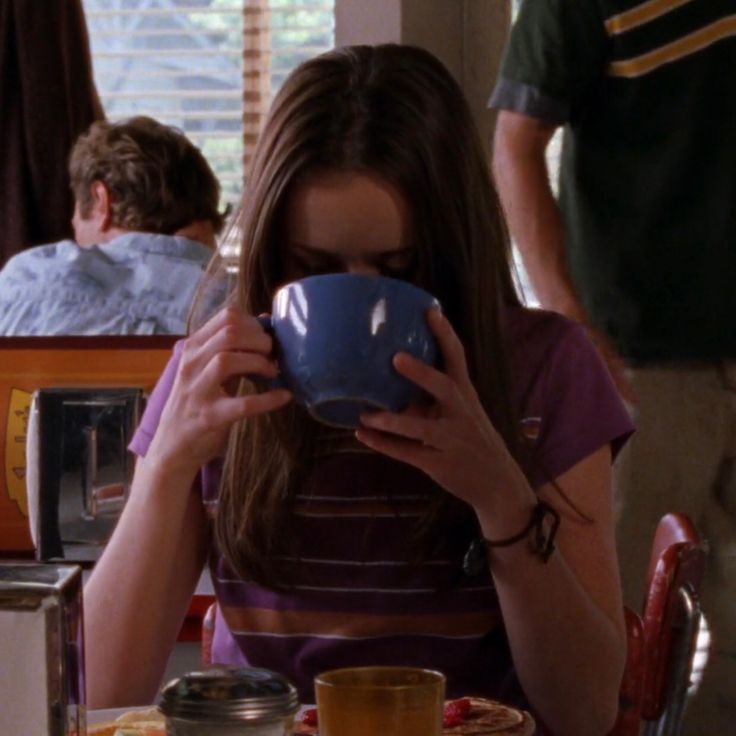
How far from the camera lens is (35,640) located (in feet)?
2.25

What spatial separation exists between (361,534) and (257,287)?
223 millimetres

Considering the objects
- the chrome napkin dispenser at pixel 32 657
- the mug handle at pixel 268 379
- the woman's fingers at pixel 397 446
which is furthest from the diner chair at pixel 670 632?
the chrome napkin dispenser at pixel 32 657

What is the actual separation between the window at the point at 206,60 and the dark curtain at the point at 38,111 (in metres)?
0.24

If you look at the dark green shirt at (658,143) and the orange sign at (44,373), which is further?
the dark green shirt at (658,143)

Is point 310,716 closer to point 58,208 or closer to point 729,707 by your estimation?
point 729,707

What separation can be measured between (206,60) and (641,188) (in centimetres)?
198

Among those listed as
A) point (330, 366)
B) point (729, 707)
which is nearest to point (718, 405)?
point (729, 707)

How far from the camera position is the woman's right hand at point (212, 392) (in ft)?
3.28

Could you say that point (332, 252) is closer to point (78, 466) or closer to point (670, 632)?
point (670, 632)

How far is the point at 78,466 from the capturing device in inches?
60.8

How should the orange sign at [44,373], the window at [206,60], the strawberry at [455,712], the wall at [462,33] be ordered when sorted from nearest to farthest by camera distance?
the strawberry at [455,712], the orange sign at [44,373], the wall at [462,33], the window at [206,60]

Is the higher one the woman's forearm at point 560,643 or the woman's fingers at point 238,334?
the woman's fingers at point 238,334

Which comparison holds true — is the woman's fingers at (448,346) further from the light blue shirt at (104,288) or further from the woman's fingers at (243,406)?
the light blue shirt at (104,288)

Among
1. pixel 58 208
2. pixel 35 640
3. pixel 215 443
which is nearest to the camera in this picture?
pixel 35 640
